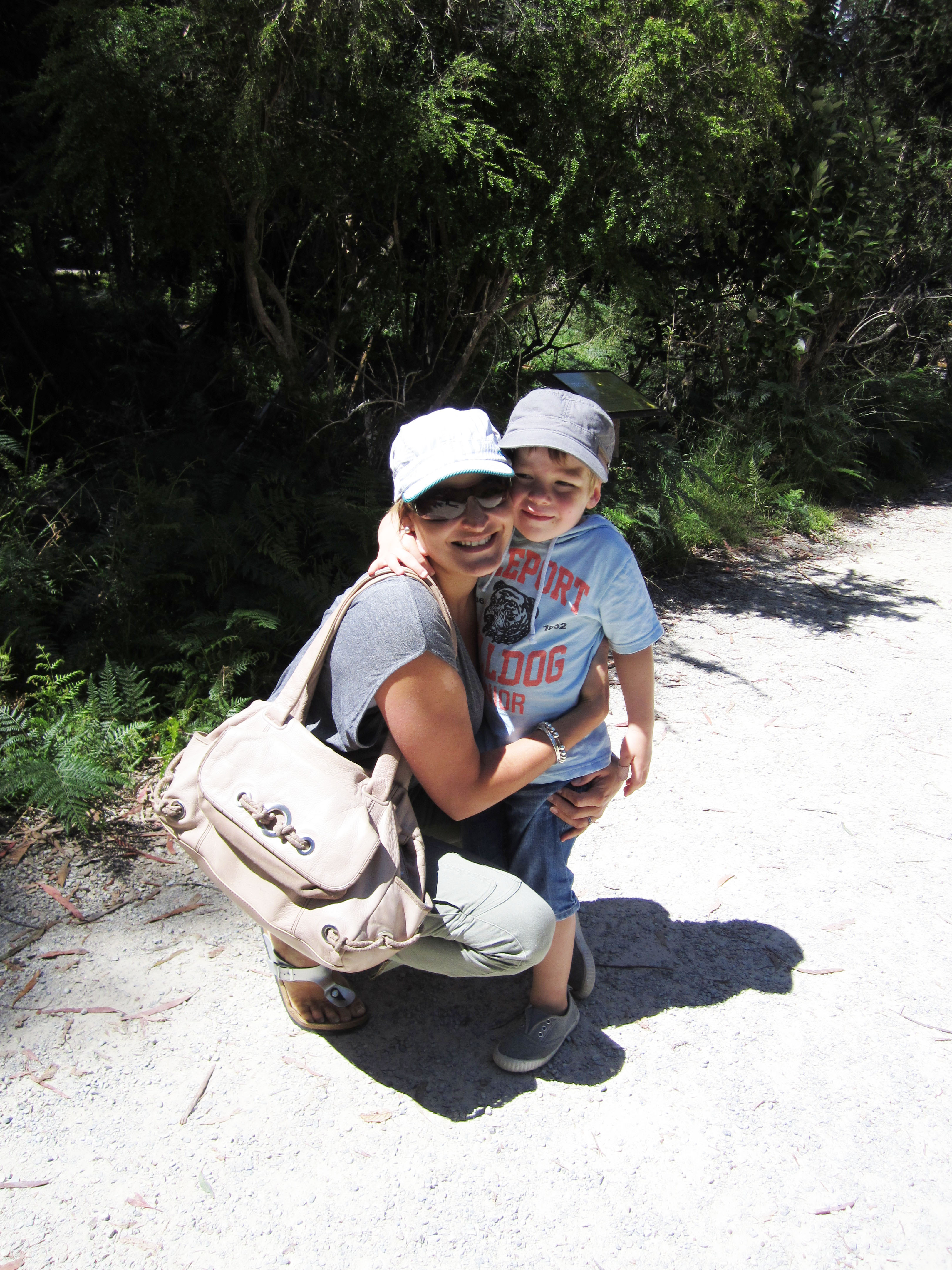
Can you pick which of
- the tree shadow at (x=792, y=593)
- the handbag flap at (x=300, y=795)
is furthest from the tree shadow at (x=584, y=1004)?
the tree shadow at (x=792, y=593)

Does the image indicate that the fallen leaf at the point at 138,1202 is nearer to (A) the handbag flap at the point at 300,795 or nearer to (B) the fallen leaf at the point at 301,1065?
(B) the fallen leaf at the point at 301,1065

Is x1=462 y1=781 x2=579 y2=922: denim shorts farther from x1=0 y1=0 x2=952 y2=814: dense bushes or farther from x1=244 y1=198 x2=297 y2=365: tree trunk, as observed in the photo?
x1=244 y1=198 x2=297 y2=365: tree trunk

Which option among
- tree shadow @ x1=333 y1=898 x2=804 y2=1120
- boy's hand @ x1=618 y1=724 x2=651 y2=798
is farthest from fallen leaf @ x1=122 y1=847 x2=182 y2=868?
boy's hand @ x1=618 y1=724 x2=651 y2=798

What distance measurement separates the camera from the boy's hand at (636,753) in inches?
92.8

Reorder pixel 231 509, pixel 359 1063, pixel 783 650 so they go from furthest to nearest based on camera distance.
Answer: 1. pixel 783 650
2. pixel 231 509
3. pixel 359 1063

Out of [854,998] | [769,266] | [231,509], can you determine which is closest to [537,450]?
[854,998]

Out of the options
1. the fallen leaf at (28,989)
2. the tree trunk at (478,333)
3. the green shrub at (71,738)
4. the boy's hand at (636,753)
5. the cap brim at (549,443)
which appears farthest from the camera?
the tree trunk at (478,333)

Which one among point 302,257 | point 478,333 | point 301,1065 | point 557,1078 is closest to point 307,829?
point 301,1065

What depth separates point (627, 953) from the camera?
113 inches

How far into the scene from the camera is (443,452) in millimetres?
1963

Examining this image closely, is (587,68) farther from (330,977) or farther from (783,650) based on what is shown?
(330,977)

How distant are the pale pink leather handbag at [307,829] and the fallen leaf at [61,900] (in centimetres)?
103

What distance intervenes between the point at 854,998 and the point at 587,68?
14.6 ft

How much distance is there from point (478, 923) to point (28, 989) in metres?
1.34
